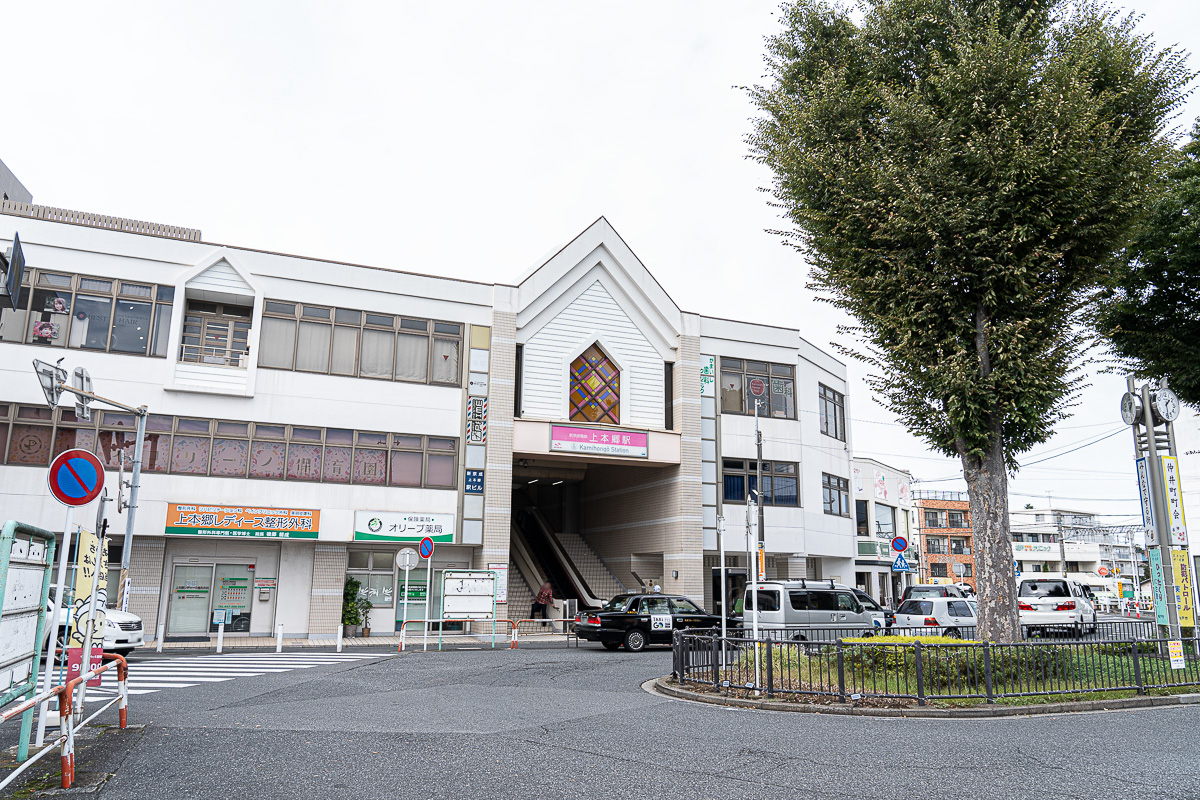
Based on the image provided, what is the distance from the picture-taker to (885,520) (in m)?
53.5

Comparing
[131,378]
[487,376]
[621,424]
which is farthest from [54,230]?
[621,424]

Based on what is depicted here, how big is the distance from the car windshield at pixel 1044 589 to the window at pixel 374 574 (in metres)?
21.1

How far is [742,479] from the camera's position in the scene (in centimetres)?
3136

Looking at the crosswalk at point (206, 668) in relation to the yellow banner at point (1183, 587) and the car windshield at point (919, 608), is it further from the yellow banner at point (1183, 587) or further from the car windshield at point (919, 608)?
the yellow banner at point (1183, 587)

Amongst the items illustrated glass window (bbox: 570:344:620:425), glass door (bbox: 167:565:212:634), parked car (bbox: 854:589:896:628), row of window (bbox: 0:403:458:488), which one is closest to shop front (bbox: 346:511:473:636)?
row of window (bbox: 0:403:458:488)

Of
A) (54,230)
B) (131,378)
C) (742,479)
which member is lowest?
(742,479)

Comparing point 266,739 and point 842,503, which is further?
point 842,503

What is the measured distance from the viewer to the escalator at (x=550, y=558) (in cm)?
3181

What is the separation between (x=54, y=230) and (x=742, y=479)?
23.9m

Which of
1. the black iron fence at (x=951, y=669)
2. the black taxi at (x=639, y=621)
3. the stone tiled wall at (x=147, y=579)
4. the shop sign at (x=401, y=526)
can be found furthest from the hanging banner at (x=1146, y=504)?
the stone tiled wall at (x=147, y=579)

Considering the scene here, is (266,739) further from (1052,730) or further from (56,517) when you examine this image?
(56,517)

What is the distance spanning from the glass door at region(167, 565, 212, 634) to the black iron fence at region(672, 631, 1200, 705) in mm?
17698

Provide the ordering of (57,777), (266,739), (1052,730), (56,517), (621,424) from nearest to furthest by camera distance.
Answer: (57,777)
(266,739)
(1052,730)
(56,517)
(621,424)

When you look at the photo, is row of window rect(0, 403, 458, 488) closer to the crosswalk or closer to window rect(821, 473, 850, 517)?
the crosswalk
